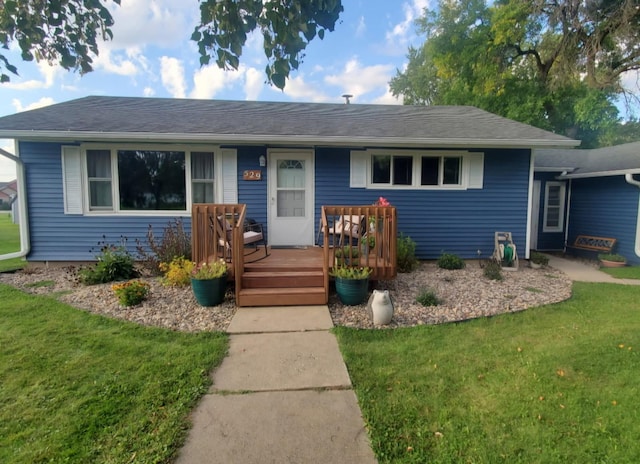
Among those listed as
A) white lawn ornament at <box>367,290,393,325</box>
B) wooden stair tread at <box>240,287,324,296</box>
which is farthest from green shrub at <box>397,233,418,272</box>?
white lawn ornament at <box>367,290,393,325</box>

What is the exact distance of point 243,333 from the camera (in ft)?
11.9

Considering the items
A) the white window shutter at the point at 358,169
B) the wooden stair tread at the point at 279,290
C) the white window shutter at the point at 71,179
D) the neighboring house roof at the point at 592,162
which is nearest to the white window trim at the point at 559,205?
the neighboring house roof at the point at 592,162

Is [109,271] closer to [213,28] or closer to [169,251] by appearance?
[169,251]

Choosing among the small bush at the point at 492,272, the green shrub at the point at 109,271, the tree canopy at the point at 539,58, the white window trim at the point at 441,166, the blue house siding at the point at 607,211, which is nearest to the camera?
the green shrub at the point at 109,271

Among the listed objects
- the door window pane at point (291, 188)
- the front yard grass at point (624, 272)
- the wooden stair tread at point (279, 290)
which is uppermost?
the door window pane at point (291, 188)

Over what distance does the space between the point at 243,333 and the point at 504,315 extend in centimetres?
303

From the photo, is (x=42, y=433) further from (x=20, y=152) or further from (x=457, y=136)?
(x=457, y=136)

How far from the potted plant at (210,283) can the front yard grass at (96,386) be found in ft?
2.58

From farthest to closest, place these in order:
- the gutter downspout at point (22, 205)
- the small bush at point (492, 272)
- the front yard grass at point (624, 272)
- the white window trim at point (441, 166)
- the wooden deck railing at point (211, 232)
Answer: the white window trim at point (441, 166), the front yard grass at point (624, 272), the gutter downspout at point (22, 205), the small bush at point (492, 272), the wooden deck railing at point (211, 232)

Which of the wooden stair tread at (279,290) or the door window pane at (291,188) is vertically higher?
the door window pane at (291,188)

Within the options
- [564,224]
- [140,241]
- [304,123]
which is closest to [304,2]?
[304,123]

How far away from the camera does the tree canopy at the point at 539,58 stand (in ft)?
34.0

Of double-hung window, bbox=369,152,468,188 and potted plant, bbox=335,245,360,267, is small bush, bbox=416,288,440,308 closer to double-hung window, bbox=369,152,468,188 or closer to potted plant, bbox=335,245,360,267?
potted plant, bbox=335,245,360,267

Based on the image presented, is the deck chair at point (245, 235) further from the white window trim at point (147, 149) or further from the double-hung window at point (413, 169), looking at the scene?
the double-hung window at point (413, 169)
